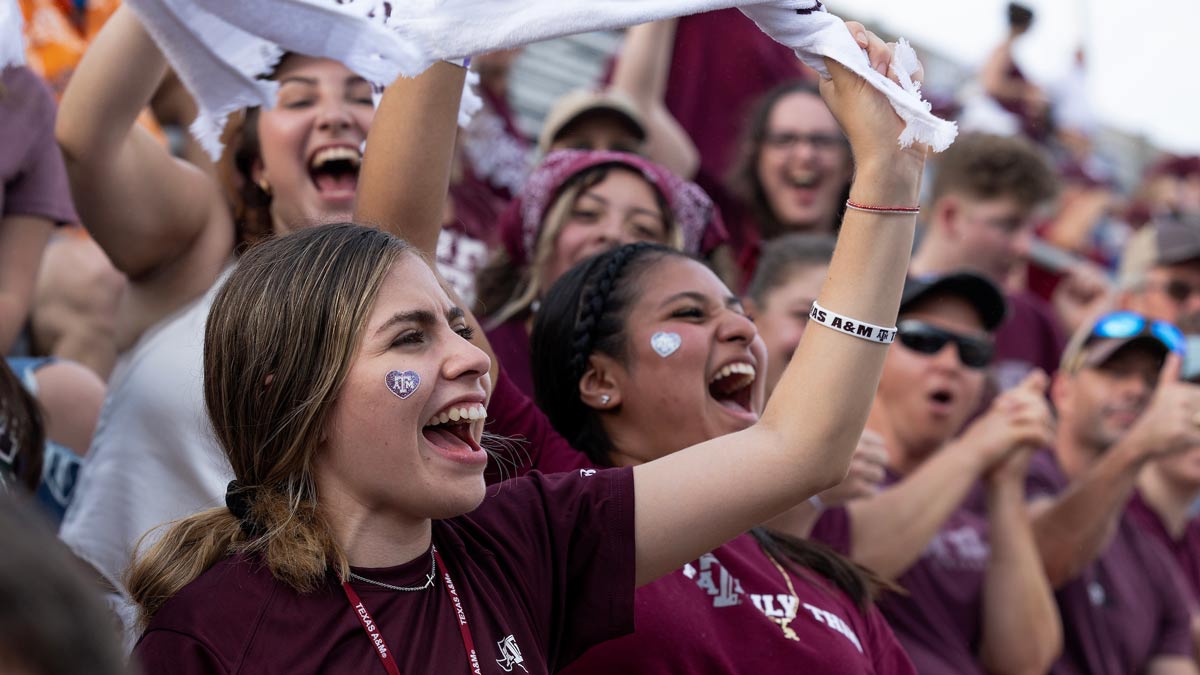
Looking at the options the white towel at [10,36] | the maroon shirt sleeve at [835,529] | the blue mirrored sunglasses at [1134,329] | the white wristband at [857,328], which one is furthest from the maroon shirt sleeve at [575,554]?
the blue mirrored sunglasses at [1134,329]

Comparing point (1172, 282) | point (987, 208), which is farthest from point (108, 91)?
point (1172, 282)

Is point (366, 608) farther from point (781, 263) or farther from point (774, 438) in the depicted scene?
point (781, 263)

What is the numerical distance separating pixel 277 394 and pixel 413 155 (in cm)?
51

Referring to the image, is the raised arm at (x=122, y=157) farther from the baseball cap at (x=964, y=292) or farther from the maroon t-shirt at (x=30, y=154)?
the baseball cap at (x=964, y=292)

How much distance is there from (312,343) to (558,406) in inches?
40.5

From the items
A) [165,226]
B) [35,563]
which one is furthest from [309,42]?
[35,563]

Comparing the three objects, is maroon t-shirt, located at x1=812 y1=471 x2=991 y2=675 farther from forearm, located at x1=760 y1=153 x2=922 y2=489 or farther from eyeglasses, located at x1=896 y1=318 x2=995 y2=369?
forearm, located at x1=760 y1=153 x2=922 y2=489

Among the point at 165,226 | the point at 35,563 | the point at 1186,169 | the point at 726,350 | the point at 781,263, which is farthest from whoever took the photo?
the point at 1186,169

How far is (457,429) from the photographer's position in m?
2.12

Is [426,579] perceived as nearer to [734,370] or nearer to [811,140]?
[734,370]

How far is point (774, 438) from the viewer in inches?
86.8

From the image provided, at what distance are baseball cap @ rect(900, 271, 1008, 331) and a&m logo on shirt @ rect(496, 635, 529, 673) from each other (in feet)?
8.57

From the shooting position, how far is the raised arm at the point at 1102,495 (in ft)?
14.6

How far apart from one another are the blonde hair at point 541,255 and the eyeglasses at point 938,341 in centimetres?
86
